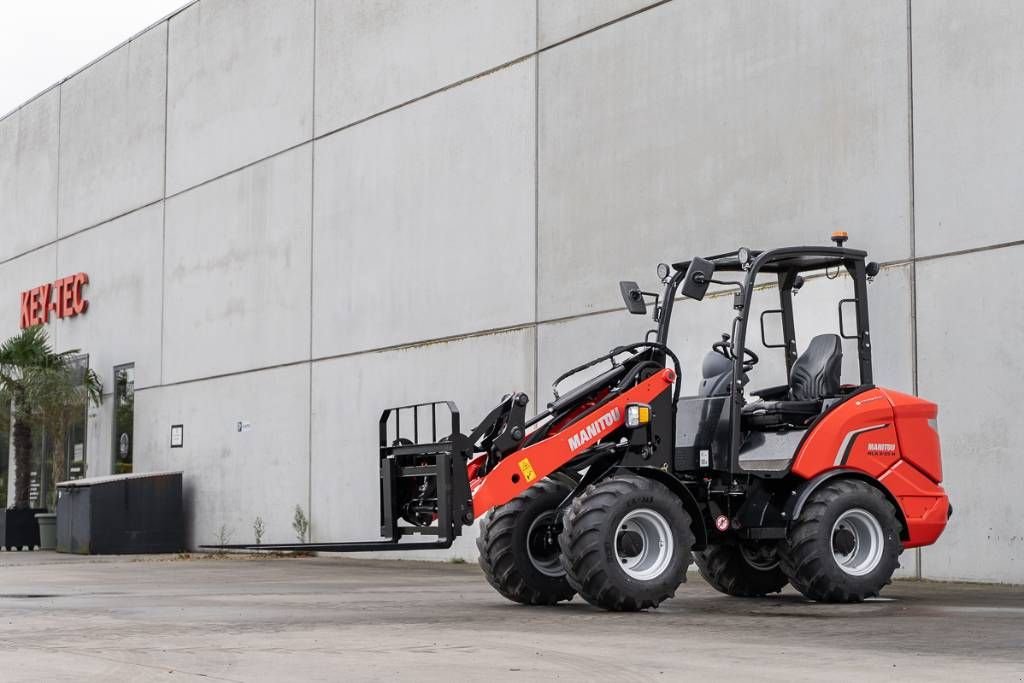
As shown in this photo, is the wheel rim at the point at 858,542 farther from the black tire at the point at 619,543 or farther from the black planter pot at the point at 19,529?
the black planter pot at the point at 19,529

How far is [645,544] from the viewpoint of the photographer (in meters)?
11.0

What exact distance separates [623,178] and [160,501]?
1229 cm

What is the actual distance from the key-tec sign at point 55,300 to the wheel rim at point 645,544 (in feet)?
75.6

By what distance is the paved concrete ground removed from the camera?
7.41 meters

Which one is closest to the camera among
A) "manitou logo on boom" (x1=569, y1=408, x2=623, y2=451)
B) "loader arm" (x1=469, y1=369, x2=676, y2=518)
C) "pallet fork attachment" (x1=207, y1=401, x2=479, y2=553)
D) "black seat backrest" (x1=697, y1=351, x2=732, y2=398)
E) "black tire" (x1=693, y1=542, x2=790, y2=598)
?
"pallet fork attachment" (x1=207, y1=401, x2=479, y2=553)

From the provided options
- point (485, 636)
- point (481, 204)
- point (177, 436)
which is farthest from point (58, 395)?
point (485, 636)

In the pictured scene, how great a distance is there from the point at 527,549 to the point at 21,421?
21.2 metres

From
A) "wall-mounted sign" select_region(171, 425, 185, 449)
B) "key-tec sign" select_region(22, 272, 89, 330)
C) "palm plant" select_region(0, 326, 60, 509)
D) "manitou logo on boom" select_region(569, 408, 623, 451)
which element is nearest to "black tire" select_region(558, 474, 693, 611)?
"manitou logo on boom" select_region(569, 408, 623, 451)

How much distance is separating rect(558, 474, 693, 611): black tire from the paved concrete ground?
18 centimetres

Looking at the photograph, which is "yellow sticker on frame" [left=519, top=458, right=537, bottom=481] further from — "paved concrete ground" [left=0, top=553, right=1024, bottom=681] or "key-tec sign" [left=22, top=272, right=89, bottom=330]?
"key-tec sign" [left=22, top=272, right=89, bottom=330]

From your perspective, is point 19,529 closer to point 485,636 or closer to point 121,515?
point 121,515

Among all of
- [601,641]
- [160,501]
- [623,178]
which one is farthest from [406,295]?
[601,641]

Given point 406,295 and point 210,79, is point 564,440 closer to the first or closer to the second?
point 406,295

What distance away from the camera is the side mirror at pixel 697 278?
1120 cm
